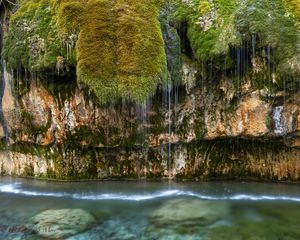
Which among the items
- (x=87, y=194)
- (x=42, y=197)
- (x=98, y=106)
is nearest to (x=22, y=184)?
(x=42, y=197)

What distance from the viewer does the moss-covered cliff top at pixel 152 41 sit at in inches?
385

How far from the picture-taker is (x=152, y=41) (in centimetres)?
1013

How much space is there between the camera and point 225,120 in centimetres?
1091

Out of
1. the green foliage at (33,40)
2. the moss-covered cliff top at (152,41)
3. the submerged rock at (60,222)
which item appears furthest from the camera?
the green foliage at (33,40)

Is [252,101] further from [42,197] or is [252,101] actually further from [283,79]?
[42,197]

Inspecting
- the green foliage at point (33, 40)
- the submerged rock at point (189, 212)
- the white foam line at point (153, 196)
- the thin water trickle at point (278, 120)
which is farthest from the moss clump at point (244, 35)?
the green foliage at point (33, 40)

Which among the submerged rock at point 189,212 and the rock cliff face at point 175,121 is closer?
the submerged rock at point 189,212

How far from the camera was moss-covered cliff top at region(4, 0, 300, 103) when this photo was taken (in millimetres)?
9781

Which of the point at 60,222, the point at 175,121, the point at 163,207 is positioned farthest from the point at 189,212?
the point at 175,121

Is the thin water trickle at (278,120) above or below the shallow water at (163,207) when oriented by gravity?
above

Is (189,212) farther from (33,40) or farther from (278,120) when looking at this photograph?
(33,40)

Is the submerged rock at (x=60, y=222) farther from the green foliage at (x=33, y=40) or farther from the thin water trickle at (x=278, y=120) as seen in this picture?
the thin water trickle at (x=278, y=120)

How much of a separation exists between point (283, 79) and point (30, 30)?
25.0 feet

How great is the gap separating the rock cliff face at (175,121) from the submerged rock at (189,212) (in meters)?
2.40
